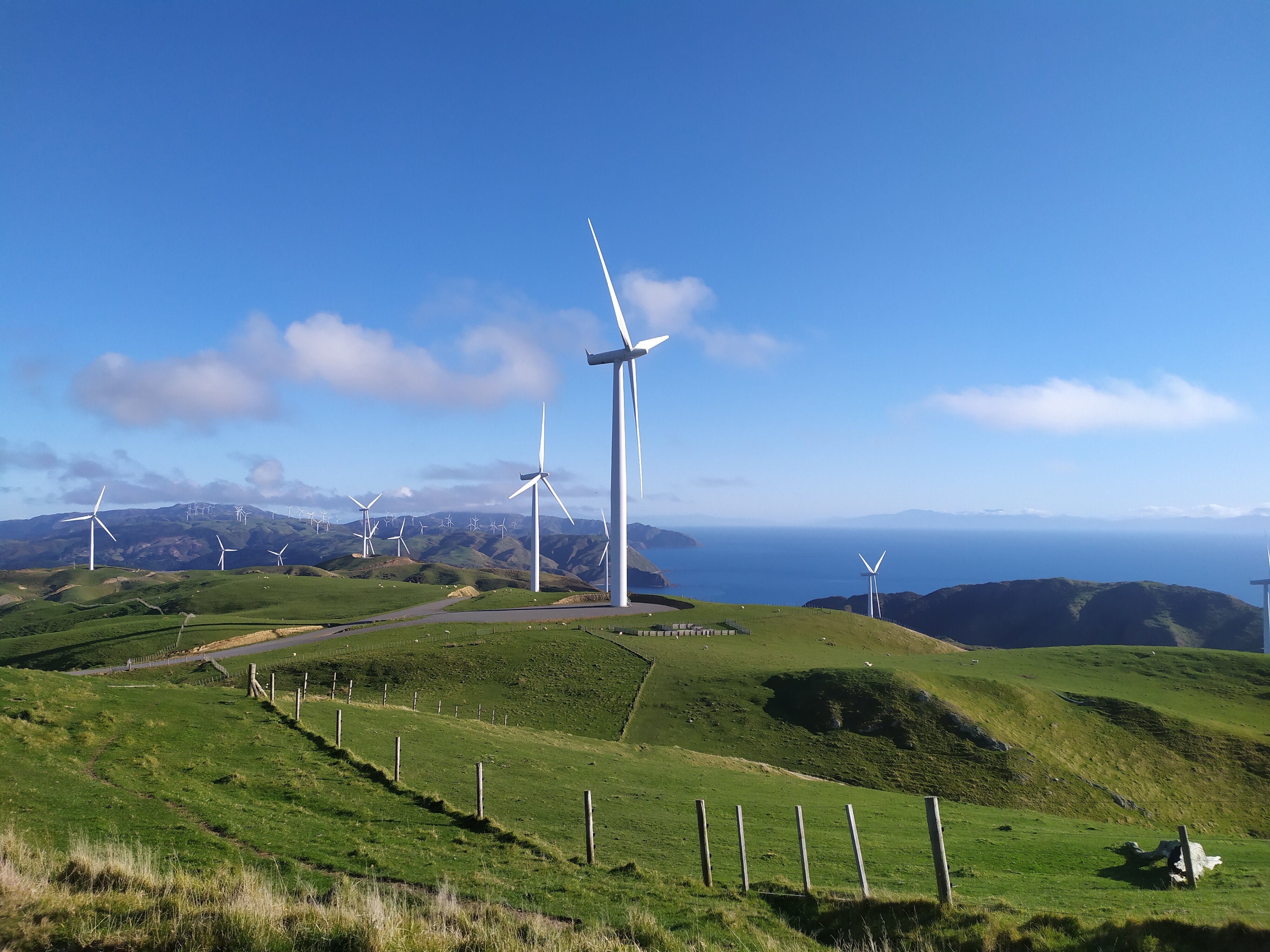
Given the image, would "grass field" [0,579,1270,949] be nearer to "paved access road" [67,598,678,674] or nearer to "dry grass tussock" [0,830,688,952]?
"dry grass tussock" [0,830,688,952]

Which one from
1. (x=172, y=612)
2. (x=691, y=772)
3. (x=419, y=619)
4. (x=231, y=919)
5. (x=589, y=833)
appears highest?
(x=231, y=919)

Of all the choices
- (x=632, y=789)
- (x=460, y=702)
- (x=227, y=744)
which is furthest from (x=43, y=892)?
(x=460, y=702)

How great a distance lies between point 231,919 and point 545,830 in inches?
451

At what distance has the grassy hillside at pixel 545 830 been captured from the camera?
11664 mm

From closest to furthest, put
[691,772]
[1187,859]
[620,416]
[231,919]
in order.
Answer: [231,919]
[1187,859]
[691,772]
[620,416]

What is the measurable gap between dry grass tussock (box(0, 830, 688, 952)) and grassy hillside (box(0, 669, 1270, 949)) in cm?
36

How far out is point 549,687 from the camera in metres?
47.8

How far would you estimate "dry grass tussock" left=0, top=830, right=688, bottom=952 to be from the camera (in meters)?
8.13

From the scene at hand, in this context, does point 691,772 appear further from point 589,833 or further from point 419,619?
point 419,619

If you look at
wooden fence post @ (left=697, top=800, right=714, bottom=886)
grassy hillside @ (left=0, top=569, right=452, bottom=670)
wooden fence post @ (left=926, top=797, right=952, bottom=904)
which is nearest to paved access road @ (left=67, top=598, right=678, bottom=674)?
grassy hillside @ (left=0, top=569, right=452, bottom=670)

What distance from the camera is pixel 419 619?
249 feet

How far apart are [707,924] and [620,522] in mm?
63709

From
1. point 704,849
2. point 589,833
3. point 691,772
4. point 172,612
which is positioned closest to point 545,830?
point 589,833

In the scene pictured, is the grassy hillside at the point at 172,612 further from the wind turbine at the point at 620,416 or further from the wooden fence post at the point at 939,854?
the wooden fence post at the point at 939,854
